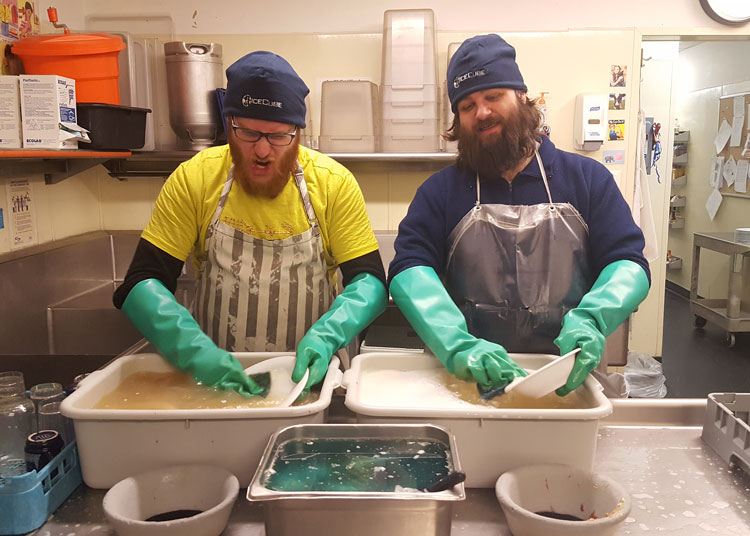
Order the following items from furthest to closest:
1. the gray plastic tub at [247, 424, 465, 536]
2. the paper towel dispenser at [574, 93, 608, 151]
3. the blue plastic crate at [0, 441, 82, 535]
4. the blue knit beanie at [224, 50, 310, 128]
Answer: the paper towel dispenser at [574, 93, 608, 151] < the blue knit beanie at [224, 50, 310, 128] < the blue plastic crate at [0, 441, 82, 535] < the gray plastic tub at [247, 424, 465, 536]

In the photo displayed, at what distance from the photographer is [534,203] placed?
5.40 ft

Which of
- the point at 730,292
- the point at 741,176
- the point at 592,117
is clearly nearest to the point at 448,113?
the point at 592,117

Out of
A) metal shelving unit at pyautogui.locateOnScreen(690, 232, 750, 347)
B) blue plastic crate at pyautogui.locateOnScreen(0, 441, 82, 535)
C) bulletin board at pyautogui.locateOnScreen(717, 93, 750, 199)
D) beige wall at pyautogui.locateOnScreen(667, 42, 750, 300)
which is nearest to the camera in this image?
blue plastic crate at pyautogui.locateOnScreen(0, 441, 82, 535)

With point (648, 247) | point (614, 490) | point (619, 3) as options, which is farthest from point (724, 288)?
point (614, 490)

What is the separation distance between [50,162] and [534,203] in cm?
199

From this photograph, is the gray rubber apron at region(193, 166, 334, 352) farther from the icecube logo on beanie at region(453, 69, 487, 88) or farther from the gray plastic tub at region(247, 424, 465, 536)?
the gray plastic tub at region(247, 424, 465, 536)

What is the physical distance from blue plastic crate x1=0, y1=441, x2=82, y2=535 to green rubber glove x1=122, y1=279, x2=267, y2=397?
33cm

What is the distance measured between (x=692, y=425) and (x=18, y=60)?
2486 millimetres

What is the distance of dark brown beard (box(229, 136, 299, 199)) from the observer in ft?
5.34

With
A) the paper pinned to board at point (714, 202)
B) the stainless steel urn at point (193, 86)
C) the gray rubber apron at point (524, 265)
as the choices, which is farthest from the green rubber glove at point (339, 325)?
the paper pinned to board at point (714, 202)

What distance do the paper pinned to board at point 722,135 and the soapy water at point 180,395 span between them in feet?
18.4

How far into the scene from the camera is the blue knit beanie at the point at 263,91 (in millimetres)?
1512

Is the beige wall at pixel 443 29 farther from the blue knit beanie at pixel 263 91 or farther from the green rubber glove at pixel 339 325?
the green rubber glove at pixel 339 325

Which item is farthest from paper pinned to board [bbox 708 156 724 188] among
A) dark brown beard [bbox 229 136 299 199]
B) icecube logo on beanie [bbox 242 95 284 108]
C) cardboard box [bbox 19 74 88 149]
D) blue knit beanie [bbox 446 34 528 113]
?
cardboard box [bbox 19 74 88 149]
